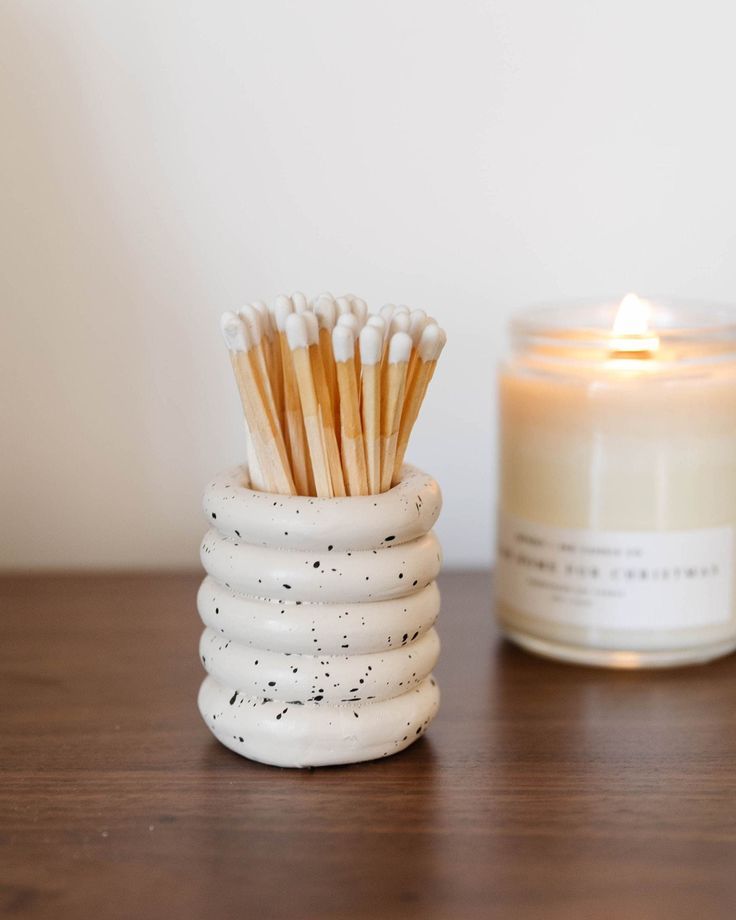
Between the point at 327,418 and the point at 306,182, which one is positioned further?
the point at 306,182

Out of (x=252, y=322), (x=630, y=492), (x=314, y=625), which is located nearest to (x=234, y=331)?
(x=252, y=322)

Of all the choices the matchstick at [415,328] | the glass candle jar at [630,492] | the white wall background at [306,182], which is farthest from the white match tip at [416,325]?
the white wall background at [306,182]

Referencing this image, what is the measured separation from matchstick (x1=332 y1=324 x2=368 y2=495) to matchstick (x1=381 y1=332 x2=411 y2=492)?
1 centimetres

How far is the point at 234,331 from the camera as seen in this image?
1.28 ft

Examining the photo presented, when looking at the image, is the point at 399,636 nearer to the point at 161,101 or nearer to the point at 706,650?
the point at 706,650

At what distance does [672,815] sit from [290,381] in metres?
0.21

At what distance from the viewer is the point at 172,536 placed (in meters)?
0.68

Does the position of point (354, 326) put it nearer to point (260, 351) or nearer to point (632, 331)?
point (260, 351)

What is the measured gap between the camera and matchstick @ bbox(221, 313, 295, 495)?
394 mm

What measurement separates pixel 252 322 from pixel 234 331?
0.04 ft

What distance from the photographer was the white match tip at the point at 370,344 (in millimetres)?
386

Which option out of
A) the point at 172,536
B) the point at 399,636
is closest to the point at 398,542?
the point at 399,636

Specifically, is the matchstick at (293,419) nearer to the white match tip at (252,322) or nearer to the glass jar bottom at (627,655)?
the white match tip at (252,322)

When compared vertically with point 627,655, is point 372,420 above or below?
above
